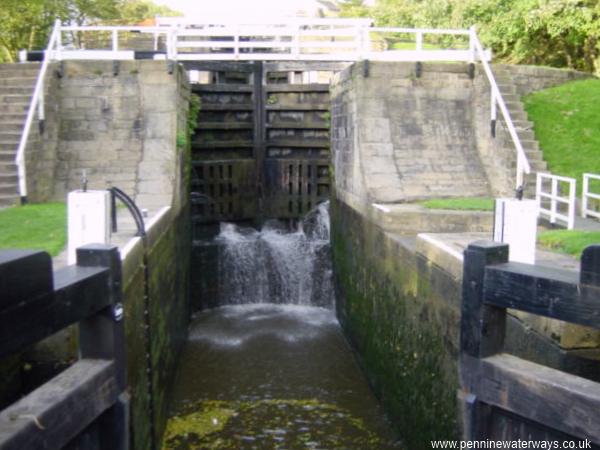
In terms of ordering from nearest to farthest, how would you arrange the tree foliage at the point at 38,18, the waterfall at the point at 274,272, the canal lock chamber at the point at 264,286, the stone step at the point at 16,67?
the canal lock chamber at the point at 264,286, the stone step at the point at 16,67, the waterfall at the point at 274,272, the tree foliage at the point at 38,18

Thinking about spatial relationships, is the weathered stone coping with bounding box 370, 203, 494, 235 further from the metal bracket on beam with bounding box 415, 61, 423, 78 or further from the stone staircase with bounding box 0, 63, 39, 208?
the stone staircase with bounding box 0, 63, 39, 208

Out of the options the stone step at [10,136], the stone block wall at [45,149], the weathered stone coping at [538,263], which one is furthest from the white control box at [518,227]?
the stone step at [10,136]

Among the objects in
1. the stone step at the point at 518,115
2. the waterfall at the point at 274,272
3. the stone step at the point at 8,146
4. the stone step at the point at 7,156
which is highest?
the stone step at the point at 518,115

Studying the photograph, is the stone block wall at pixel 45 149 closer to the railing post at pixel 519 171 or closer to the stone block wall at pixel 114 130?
the stone block wall at pixel 114 130

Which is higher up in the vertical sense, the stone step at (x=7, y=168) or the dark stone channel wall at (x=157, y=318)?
the stone step at (x=7, y=168)

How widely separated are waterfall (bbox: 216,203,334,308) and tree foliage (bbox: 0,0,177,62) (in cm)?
1154

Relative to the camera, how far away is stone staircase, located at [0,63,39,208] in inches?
352

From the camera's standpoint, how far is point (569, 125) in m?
10.7

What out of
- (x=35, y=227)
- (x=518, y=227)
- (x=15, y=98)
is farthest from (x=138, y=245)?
(x=15, y=98)

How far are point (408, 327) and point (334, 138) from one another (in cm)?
537

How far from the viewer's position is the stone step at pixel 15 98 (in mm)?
10344

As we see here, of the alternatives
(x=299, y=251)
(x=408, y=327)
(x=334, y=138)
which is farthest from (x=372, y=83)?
(x=408, y=327)

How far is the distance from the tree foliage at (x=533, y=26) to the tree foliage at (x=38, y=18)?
994 cm

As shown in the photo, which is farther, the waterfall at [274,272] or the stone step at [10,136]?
the waterfall at [274,272]
